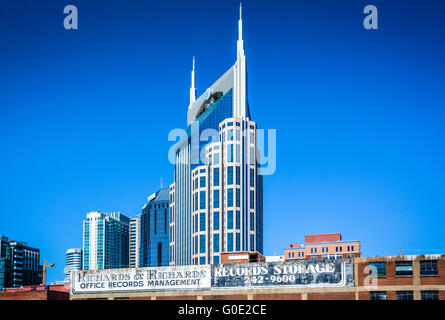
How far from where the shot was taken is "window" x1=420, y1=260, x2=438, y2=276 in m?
67.7

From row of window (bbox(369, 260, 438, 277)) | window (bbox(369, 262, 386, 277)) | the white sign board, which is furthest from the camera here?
the white sign board

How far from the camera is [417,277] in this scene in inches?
2682

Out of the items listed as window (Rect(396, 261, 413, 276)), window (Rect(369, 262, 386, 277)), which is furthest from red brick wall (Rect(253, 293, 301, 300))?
window (Rect(396, 261, 413, 276))

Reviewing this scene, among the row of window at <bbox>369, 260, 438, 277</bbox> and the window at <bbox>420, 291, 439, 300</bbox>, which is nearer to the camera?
the window at <bbox>420, 291, 439, 300</bbox>

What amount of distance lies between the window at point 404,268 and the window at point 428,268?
1197mm

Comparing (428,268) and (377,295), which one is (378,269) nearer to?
(377,295)

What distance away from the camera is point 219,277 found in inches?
2982

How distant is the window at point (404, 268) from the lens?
68562mm

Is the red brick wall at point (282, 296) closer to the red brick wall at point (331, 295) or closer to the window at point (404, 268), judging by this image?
the red brick wall at point (331, 295)

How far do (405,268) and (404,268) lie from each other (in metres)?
0.11

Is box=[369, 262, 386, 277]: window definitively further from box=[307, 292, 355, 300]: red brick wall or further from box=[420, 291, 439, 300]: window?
box=[420, 291, 439, 300]: window
